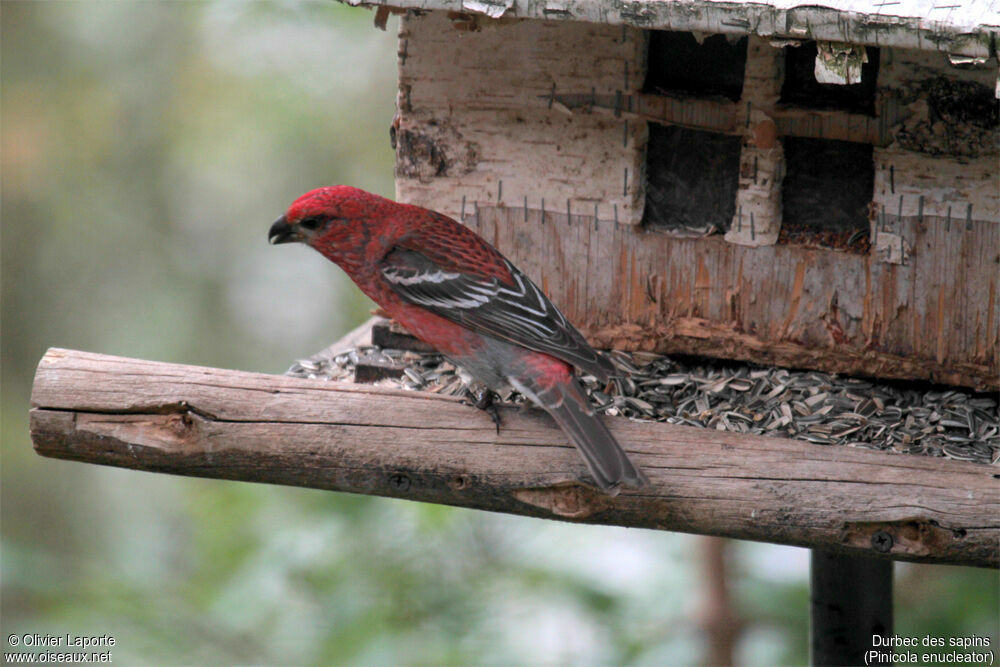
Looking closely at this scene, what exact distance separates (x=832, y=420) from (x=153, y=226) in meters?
8.34

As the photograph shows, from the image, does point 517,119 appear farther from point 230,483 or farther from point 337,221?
point 230,483

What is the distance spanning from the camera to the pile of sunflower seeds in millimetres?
3549

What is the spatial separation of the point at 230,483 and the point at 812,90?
3445 mm

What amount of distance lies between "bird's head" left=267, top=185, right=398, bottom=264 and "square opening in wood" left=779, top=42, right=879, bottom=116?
4.86 feet

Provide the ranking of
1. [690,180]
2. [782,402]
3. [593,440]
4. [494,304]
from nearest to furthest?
[593,440] < [494,304] < [782,402] < [690,180]

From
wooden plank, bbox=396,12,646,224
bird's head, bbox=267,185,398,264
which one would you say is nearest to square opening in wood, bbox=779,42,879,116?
wooden plank, bbox=396,12,646,224

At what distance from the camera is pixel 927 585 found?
Result: 5.25 meters

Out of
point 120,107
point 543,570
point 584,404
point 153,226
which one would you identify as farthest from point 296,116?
point 584,404

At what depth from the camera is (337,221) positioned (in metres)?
3.85

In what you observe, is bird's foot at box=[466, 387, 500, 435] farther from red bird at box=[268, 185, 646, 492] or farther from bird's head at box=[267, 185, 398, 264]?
bird's head at box=[267, 185, 398, 264]

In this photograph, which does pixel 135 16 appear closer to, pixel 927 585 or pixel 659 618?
pixel 659 618

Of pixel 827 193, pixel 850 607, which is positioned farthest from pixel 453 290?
pixel 850 607

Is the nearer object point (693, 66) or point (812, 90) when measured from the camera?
point (812, 90)

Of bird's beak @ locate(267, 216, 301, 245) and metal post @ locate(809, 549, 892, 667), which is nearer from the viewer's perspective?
bird's beak @ locate(267, 216, 301, 245)
